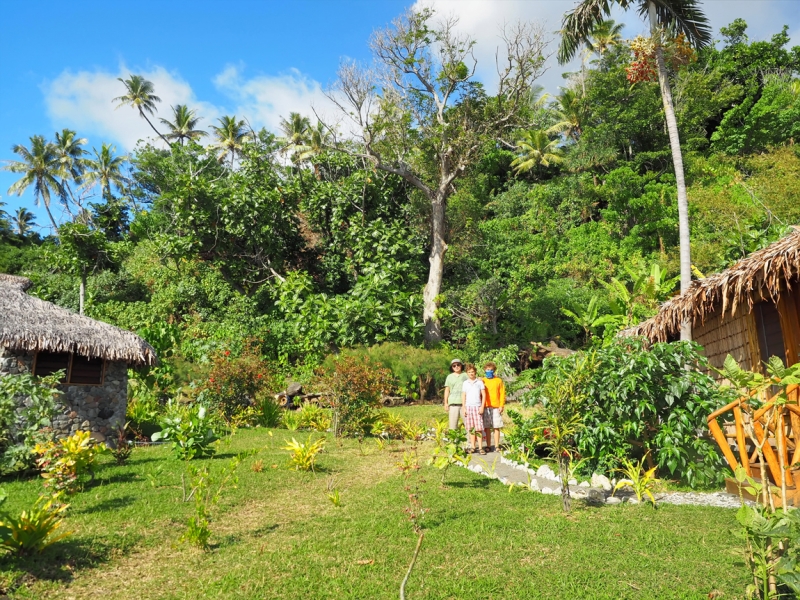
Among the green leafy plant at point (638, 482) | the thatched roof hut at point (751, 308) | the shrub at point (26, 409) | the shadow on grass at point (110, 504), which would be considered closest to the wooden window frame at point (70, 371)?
the shrub at point (26, 409)

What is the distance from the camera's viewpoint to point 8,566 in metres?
4.34

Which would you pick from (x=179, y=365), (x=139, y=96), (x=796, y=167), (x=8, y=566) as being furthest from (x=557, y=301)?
(x=139, y=96)


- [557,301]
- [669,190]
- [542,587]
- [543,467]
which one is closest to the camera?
[542,587]

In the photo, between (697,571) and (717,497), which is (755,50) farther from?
(697,571)

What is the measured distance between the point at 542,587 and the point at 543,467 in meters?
3.99

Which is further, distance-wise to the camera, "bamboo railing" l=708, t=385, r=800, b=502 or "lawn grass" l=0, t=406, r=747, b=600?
"lawn grass" l=0, t=406, r=747, b=600

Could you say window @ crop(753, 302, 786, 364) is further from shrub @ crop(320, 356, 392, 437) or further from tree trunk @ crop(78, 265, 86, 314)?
tree trunk @ crop(78, 265, 86, 314)

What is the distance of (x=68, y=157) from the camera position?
1548 inches

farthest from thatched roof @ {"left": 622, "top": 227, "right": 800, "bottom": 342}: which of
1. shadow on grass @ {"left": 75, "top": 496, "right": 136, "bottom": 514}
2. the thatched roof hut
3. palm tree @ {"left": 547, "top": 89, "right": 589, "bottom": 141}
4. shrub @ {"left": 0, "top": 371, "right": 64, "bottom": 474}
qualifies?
palm tree @ {"left": 547, "top": 89, "right": 589, "bottom": 141}

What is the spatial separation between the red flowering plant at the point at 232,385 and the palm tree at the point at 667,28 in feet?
29.5

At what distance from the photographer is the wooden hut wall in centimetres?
888

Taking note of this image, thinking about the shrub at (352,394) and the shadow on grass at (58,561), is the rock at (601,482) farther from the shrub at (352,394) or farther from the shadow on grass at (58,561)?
the shrub at (352,394)

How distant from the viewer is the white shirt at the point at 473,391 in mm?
9250

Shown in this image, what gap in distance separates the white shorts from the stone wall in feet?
22.9
